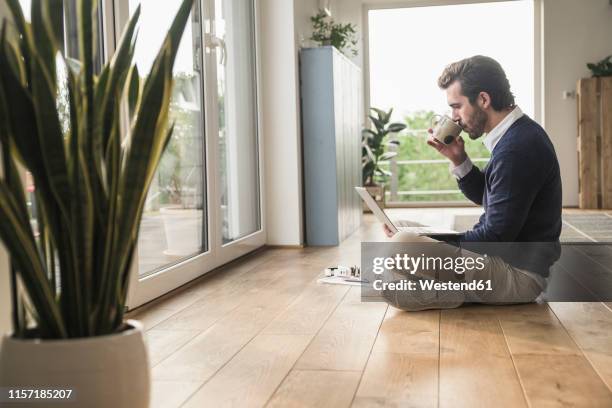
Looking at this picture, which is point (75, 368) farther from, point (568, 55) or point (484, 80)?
point (568, 55)

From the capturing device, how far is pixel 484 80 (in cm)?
285

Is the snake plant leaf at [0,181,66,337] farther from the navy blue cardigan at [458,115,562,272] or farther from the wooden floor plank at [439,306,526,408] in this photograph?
the navy blue cardigan at [458,115,562,272]

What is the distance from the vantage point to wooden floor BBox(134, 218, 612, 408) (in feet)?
5.98

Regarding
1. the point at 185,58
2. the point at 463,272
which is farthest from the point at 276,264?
the point at 463,272

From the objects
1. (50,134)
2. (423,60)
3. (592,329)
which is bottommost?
(592,329)

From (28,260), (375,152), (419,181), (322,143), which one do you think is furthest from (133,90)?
(419,181)

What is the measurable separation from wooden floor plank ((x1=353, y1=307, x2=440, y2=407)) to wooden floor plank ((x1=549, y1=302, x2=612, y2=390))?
428 millimetres

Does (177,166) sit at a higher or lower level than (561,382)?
higher

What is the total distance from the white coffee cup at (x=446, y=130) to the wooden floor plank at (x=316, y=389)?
1251 millimetres

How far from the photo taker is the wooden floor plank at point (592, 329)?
208cm

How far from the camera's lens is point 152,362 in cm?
219

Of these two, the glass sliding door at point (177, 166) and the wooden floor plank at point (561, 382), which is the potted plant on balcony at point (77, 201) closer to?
the wooden floor plank at point (561, 382)

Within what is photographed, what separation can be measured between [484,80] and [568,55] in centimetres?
554

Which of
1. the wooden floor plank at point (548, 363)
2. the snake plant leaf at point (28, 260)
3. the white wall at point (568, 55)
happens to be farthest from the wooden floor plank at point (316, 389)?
the white wall at point (568, 55)
